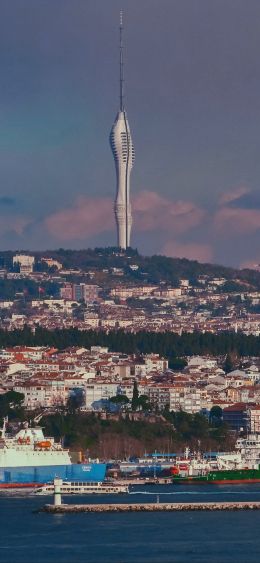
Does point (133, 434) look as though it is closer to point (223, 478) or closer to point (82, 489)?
point (223, 478)

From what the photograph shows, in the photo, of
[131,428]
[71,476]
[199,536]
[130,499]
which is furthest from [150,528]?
[131,428]

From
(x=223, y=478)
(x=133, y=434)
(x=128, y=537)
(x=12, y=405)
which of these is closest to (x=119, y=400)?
(x=12, y=405)

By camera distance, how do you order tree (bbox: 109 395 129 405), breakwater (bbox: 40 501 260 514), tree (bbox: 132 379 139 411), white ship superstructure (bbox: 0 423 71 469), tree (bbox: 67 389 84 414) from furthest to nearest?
Answer: tree (bbox: 109 395 129 405), tree (bbox: 67 389 84 414), tree (bbox: 132 379 139 411), white ship superstructure (bbox: 0 423 71 469), breakwater (bbox: 40 501 260 514)

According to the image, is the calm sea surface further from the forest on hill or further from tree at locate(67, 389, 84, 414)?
tree at locate(67, 389, 84, 414)

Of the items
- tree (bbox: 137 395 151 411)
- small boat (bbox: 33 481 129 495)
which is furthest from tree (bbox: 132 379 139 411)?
small boat (bbox: 33 481 129 495)

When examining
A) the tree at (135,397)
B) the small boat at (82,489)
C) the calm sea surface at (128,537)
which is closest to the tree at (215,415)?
the tree at (135,397)

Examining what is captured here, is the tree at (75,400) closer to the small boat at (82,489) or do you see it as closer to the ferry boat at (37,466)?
the ferry boat at (37,466)

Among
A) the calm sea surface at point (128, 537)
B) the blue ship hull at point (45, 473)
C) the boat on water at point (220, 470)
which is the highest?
the boat on water at point (220, 470)

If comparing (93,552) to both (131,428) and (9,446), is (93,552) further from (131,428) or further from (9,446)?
(131,428)
